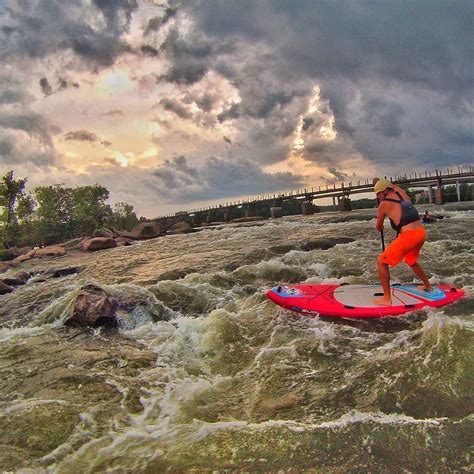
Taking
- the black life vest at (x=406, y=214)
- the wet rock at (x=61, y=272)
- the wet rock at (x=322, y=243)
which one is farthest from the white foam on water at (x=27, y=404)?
the wet rock at (x=61, y=272)

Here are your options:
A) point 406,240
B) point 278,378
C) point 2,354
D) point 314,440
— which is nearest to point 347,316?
point 406,240

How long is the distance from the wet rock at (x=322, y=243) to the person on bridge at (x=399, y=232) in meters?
8.33

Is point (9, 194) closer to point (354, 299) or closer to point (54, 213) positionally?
point (54, 213)

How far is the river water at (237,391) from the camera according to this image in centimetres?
363

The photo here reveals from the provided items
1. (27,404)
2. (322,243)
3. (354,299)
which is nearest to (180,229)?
(322,243)

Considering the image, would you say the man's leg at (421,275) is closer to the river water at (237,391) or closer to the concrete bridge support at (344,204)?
the river water at (237,391)

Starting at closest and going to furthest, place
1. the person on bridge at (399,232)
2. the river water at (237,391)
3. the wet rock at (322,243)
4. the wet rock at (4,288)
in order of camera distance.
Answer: the river water at (237,391), the person on bridge at (399,232), the wet rock at (4,288), the wet rock at (322,243)

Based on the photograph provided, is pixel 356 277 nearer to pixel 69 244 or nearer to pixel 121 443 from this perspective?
pixel 121 443

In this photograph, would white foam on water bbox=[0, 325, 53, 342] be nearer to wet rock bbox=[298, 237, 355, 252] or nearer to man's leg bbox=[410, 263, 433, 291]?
man's leg bbox=[410, 263, 433, 291]

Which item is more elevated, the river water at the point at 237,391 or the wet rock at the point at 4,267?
the wet rock at the point at 4,267

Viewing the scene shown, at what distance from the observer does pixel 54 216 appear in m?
65.2

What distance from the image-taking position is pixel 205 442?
386 centimetres

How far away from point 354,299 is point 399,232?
1539mm

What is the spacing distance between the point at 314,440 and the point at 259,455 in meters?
0.56
